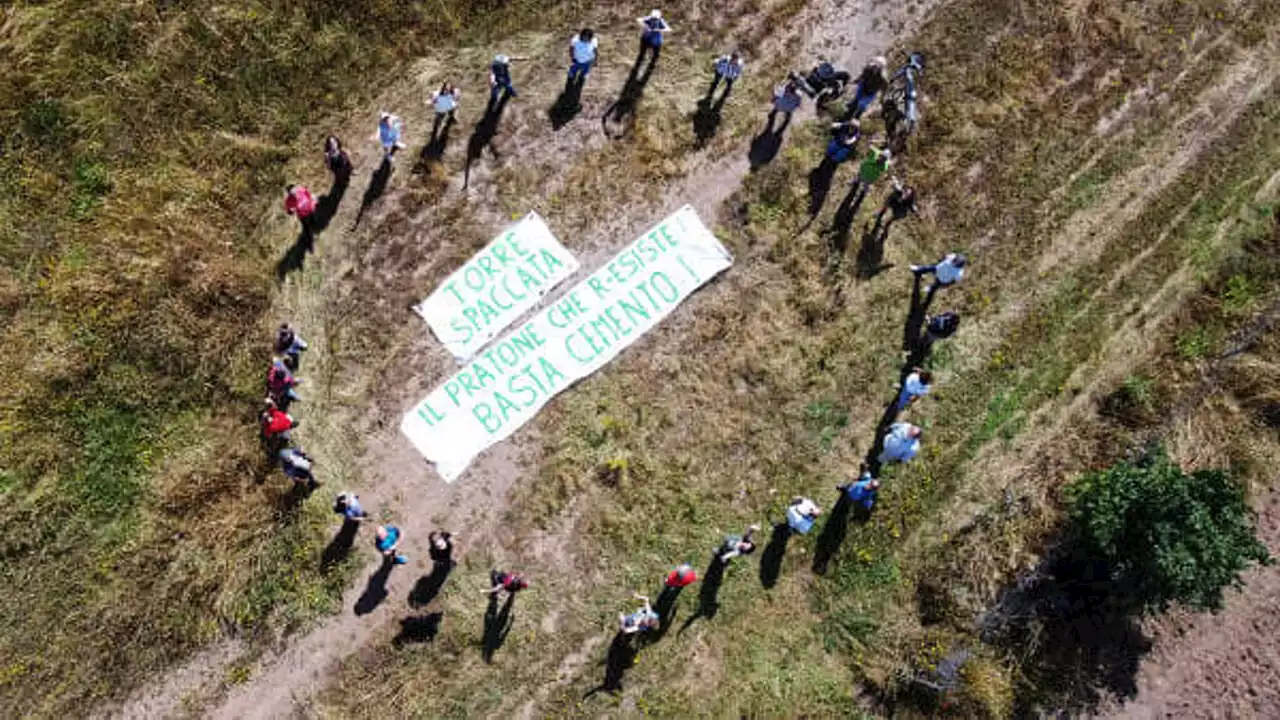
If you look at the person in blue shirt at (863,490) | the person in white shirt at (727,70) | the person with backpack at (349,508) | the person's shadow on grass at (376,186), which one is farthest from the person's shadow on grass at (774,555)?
the person's shadow on grass at (376,186)

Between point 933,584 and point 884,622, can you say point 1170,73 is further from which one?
point 884,622

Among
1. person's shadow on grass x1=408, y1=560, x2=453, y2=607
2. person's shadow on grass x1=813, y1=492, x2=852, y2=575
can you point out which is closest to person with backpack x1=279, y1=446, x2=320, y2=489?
person's shadow on grass x1=408, y1=560, x2=453, y2=607

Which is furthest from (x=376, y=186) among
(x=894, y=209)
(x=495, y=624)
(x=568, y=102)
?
(x=894, y=209)

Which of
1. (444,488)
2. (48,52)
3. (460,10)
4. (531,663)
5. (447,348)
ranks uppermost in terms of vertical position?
(48,52)

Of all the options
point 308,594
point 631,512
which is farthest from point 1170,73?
point 308,594

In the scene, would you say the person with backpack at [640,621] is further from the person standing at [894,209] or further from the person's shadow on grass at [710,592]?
the person standing at [894,209]

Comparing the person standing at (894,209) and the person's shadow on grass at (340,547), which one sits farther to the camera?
the person standing at (894,209)
